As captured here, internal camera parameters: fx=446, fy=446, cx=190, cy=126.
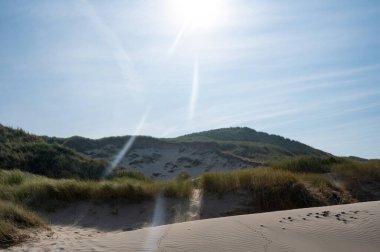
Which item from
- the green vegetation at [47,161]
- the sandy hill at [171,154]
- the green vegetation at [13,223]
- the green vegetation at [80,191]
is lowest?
the green vegetation at [13,223]

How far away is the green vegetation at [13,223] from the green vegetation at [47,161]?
34.6 feet

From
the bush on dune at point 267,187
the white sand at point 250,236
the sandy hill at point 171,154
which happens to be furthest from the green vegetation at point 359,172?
the sandy hill at point 171,154

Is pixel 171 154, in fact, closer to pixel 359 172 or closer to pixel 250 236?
pixel 359 172

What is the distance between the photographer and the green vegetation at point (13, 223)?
293 inches

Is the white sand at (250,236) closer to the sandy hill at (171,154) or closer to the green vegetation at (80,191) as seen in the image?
the green vegetation at (80,191)

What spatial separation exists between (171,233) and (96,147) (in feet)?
127

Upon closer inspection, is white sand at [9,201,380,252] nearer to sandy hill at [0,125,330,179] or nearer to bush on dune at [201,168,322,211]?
bush on dune at [201,168,322,211]

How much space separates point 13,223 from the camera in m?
8.11

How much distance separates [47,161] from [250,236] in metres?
15.5

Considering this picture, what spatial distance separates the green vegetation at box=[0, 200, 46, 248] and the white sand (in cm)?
30

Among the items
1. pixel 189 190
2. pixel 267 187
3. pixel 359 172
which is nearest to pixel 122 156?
pixel 359 172

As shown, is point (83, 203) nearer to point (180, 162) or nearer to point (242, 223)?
point (242, 223)

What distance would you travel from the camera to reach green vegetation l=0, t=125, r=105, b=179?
64.6 ft

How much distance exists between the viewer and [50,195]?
12.1 m
